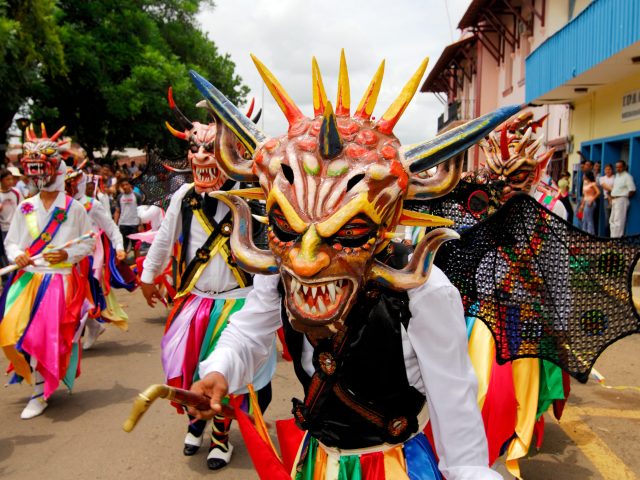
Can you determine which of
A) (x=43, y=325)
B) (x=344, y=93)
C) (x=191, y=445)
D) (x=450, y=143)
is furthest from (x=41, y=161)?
(x=450, y=143)

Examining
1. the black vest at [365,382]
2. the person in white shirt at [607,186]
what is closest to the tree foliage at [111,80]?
the person in white shirt at [607,186]

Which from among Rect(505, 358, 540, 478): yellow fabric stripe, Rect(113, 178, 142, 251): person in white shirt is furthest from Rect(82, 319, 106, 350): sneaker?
Rect(113, 178, 142, 251): person in white shirt

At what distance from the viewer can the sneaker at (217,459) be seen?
4.09 meters

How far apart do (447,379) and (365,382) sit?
0.97 ft

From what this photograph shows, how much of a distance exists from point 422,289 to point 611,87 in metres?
14.1

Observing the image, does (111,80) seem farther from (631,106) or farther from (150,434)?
(150,434)

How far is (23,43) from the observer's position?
1488 centimetres

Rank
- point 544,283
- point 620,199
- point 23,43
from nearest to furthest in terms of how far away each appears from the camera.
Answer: point 544,283, point 620,199, point 23,43

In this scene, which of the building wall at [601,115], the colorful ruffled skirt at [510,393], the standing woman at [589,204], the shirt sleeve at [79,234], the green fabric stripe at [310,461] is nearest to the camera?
the green fabric stripe at [310,461]

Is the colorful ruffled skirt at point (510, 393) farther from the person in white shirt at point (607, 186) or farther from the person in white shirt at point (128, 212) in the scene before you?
the person in white shirt at point (128, 212)

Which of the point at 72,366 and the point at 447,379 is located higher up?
the point at 447,379

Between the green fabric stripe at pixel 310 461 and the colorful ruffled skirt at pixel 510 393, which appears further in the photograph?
the colorful ruffled skirt at pixel 510 393

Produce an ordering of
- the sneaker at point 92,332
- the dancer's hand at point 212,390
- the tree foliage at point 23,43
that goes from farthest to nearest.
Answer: the tree foliage at point 23,43
the sneaker at point 92,332
the dancer's hand at point 212,390

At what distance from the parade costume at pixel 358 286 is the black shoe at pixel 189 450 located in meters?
2.35
